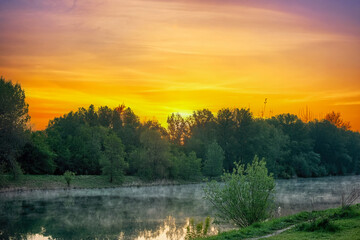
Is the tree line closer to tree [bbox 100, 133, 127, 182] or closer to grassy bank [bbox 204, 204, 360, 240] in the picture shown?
tree [bbox 100, 133, 127, 182]

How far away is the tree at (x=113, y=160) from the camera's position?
236 feet

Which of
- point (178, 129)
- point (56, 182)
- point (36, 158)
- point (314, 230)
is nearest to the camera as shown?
point (314, 230)

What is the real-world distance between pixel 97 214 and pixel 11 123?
85.3 ft

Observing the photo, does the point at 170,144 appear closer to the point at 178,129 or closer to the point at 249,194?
the point at 178,129

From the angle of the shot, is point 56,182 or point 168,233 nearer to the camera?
point 168,233

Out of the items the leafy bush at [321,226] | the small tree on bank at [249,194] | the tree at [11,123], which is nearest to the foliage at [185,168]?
the tree at [11,123]

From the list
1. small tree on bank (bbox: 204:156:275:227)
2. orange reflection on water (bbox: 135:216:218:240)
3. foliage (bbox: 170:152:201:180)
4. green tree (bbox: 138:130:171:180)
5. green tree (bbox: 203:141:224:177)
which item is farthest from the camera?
green tree (bbox: 203:141:224:177)

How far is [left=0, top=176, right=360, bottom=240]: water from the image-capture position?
97.0 feet

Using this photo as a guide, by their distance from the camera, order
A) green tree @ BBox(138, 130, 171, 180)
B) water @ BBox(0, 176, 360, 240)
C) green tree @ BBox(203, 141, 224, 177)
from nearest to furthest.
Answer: water @ BBox(0, 176, 360, 240) < green tree @ BBox(138, 130, 171, 180) < green tree @ BBox(203, 141, 224, 177)

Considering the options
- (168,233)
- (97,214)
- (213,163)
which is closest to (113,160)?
(213,163)

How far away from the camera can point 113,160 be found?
2864 inches

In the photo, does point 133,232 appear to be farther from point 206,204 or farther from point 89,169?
point 89,169

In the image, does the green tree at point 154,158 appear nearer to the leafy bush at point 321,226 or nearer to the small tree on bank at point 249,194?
the small tree on bank at point 249,194

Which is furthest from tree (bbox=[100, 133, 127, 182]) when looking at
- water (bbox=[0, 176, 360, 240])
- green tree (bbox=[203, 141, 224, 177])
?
green tree (bbox=[203, 141, 224, 177])
